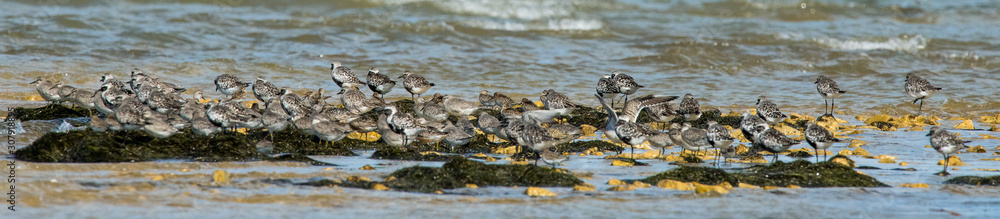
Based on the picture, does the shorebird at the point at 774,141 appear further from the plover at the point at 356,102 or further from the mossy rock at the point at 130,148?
the plover at the point at 356,102

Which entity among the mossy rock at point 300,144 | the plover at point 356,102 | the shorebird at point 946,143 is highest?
the shorebird at point 946,143

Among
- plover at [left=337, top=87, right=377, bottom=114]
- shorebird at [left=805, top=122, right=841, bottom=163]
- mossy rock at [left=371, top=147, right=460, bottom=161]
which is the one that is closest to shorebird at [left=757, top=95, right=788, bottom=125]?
shorebird at [left=805, top=122, right=841, bottom=163]

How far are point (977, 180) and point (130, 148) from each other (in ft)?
24.0

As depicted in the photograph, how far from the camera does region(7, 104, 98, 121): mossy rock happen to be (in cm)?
1090

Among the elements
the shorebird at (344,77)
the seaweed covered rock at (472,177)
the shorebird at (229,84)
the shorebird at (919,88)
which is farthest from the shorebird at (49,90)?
the shorebird at (919,88)

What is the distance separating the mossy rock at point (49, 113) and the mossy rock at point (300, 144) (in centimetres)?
259

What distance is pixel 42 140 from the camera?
8.08m

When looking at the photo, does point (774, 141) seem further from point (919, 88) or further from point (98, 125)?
point (98, 125)

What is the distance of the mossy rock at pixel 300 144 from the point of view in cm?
927

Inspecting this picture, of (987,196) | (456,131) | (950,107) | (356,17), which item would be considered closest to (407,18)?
(356,17)

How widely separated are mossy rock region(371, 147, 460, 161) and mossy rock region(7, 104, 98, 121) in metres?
4.53

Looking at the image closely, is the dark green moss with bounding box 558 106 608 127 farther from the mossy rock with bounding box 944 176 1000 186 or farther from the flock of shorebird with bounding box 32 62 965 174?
the mossy rock with bounding box 944 176 1000 186

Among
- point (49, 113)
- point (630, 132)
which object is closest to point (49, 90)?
point (49, 113)

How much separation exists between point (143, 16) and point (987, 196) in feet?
71.1
